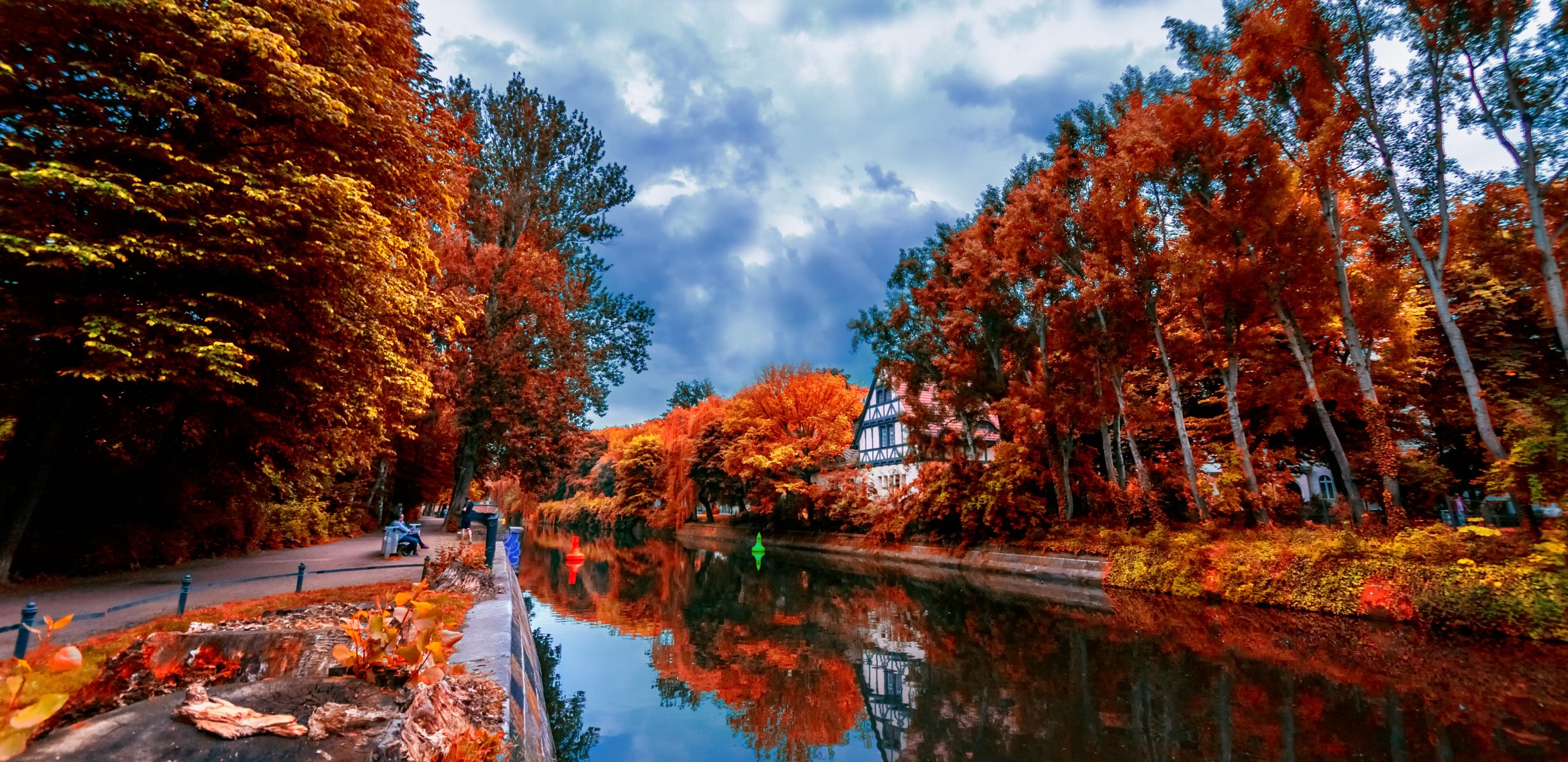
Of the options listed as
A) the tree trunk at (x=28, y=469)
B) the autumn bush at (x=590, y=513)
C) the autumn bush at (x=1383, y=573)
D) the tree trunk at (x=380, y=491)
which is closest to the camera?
the tree trunk at (x=28, y=469)

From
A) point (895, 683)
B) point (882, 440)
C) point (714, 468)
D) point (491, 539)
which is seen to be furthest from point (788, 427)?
point (895, 683)

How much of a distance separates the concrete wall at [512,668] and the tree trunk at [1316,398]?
55.4ft

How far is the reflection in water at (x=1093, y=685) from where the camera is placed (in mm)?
6648

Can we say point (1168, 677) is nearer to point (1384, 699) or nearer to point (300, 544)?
point (1384, 699)

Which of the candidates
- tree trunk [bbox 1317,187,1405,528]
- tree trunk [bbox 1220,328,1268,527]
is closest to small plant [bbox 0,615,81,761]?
tree trunk [bbox 1317,187,1405,528]

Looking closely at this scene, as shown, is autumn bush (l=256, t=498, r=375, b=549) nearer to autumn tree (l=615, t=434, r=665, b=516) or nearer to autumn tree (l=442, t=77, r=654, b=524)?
autumn tree (l=442, t=77, r=654, b=524)

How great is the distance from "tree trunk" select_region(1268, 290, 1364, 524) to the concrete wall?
16.9m

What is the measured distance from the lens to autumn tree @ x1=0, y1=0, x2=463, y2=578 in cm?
827

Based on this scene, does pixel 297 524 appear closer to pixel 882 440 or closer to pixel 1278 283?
pixel 1278 283

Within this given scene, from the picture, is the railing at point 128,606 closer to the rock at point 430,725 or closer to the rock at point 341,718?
the rock at point 341,718

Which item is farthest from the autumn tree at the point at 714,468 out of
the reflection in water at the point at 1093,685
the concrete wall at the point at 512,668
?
the concrete wall at the point at 512,668

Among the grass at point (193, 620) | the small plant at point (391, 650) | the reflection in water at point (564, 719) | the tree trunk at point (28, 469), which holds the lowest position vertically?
the reflection in water at point (564, 719)

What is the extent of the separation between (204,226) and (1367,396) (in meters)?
20.9

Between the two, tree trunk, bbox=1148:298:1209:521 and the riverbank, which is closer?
the riverbank
